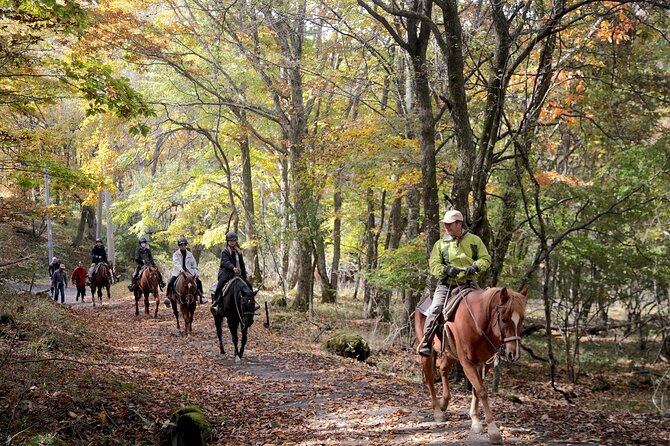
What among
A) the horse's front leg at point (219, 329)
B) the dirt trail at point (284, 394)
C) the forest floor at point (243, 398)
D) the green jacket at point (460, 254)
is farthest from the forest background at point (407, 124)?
the horse's front leg at point (219, 329)

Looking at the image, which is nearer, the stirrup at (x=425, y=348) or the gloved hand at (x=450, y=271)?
the gloved hand at (x=450, y=271)

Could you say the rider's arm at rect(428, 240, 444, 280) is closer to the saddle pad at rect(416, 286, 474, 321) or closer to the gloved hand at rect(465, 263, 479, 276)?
the saddle pad at rect(416, 286, 474, 321)

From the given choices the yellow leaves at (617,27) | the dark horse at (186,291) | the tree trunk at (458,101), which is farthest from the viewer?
the dark horse at (186,291)

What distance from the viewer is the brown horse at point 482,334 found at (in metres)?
6.00

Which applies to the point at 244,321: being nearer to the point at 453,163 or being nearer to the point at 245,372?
the point at 245,372

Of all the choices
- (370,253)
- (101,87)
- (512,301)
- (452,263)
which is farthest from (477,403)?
(370,253)

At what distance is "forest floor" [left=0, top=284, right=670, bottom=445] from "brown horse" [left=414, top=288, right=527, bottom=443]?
0.47m

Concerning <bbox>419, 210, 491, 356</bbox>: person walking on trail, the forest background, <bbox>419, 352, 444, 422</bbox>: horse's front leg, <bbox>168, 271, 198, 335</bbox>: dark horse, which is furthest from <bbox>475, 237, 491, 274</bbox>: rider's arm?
<bbox>168, 271, 198, 335</bbox>: dark horse

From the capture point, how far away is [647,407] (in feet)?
41.4

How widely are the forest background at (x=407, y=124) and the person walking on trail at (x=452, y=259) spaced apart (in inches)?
111

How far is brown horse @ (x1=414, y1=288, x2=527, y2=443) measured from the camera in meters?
6.00

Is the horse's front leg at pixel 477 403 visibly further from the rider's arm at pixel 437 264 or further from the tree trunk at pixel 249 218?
the tree trunk at pixel 249 218

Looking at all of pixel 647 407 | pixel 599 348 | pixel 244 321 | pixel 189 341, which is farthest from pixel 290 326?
pixel 599 348

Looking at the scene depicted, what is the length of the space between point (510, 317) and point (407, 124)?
10028 millimetres
